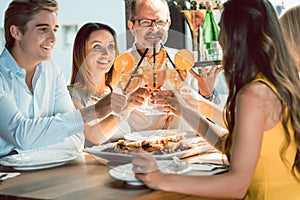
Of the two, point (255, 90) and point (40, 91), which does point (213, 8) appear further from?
point (255, 90)

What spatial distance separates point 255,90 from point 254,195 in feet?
1.00

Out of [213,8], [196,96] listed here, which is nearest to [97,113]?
[196,96]

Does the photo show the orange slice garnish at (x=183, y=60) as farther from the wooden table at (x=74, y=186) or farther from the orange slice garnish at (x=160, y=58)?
the wooden table at (x=74, y=186)

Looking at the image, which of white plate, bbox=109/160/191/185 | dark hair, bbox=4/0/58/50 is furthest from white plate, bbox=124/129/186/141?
dark hair, bbox=4/0/58/50

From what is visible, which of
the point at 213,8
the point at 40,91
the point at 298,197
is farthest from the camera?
the point at 213,8

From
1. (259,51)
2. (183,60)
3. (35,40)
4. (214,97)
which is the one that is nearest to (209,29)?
(214,97)

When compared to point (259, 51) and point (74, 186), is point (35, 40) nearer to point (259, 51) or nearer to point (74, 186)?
point (74, 186)

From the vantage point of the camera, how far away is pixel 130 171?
61.0 inches

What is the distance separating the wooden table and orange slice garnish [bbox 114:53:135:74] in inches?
12.2

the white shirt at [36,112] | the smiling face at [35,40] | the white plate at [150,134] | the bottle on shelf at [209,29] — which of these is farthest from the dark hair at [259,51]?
the bottle on shelf at [209,29]

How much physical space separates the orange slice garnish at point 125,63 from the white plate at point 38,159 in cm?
34

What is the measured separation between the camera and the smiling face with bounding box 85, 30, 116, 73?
2184 mm

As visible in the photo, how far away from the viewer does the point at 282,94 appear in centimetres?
146

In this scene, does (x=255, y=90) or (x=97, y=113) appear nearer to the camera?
(x=255, y=90)
